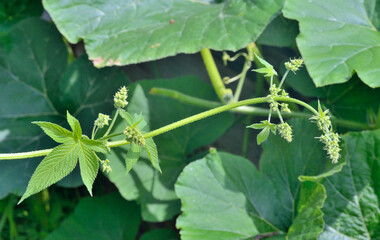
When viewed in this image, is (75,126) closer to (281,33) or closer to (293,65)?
(293,65)

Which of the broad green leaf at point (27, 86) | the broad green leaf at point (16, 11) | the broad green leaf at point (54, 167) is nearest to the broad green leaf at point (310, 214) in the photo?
the broad green leaf at point (54, 167)

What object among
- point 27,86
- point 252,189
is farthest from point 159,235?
point 27,86

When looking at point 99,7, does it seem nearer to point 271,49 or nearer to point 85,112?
point 85,112

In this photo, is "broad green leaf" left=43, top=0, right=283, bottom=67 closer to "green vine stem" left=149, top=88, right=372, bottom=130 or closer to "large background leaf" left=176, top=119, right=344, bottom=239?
"green vine stem" left=149, top=88, right=372, bottom=130

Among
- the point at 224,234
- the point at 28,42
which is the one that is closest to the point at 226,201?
the point at 224,234

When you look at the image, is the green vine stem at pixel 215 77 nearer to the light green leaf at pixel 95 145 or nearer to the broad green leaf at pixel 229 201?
the broad green leaf at pixel 229 201

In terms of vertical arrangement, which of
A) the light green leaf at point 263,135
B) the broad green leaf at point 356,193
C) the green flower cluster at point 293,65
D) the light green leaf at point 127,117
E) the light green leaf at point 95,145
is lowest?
the broad green leaf at point 356,193
